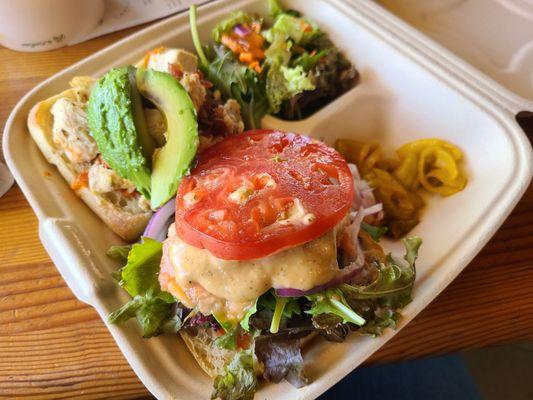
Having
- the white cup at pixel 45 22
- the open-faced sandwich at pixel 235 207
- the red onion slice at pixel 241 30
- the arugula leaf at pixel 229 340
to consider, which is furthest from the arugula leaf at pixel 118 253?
the white cup at pixel 45 22

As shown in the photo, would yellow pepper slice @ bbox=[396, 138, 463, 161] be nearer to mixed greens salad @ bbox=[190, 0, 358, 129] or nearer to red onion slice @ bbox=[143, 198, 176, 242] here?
mixed greens salad @ bbox=[190, 0, 358, 129]

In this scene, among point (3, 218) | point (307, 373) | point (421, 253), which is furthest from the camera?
point (3, 218)

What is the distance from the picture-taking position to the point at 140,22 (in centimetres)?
203

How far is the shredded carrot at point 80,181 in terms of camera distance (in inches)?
54.8

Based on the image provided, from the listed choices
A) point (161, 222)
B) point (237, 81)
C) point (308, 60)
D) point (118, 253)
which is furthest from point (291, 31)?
point (118, 253)

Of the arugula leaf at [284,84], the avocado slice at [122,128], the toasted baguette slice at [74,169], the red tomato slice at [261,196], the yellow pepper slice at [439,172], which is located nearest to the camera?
the red tomato slice at [261,196]

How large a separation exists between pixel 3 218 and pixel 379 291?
3.66 ft

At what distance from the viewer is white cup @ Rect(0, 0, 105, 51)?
5.70 feet

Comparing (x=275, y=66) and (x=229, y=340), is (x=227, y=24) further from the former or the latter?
(x=229, y=340)

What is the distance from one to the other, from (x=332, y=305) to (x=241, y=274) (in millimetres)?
204

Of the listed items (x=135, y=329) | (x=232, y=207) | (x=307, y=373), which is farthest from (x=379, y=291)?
(x=135, y=329)

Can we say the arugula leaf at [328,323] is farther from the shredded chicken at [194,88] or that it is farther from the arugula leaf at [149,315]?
the shredded chicken at [194,88]

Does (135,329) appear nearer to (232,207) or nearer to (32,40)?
(232,207)

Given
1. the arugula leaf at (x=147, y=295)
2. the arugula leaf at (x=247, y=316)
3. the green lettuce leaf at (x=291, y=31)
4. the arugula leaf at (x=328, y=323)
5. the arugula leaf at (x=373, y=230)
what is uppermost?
the green lettuce leaf at (x=291, y=31)
